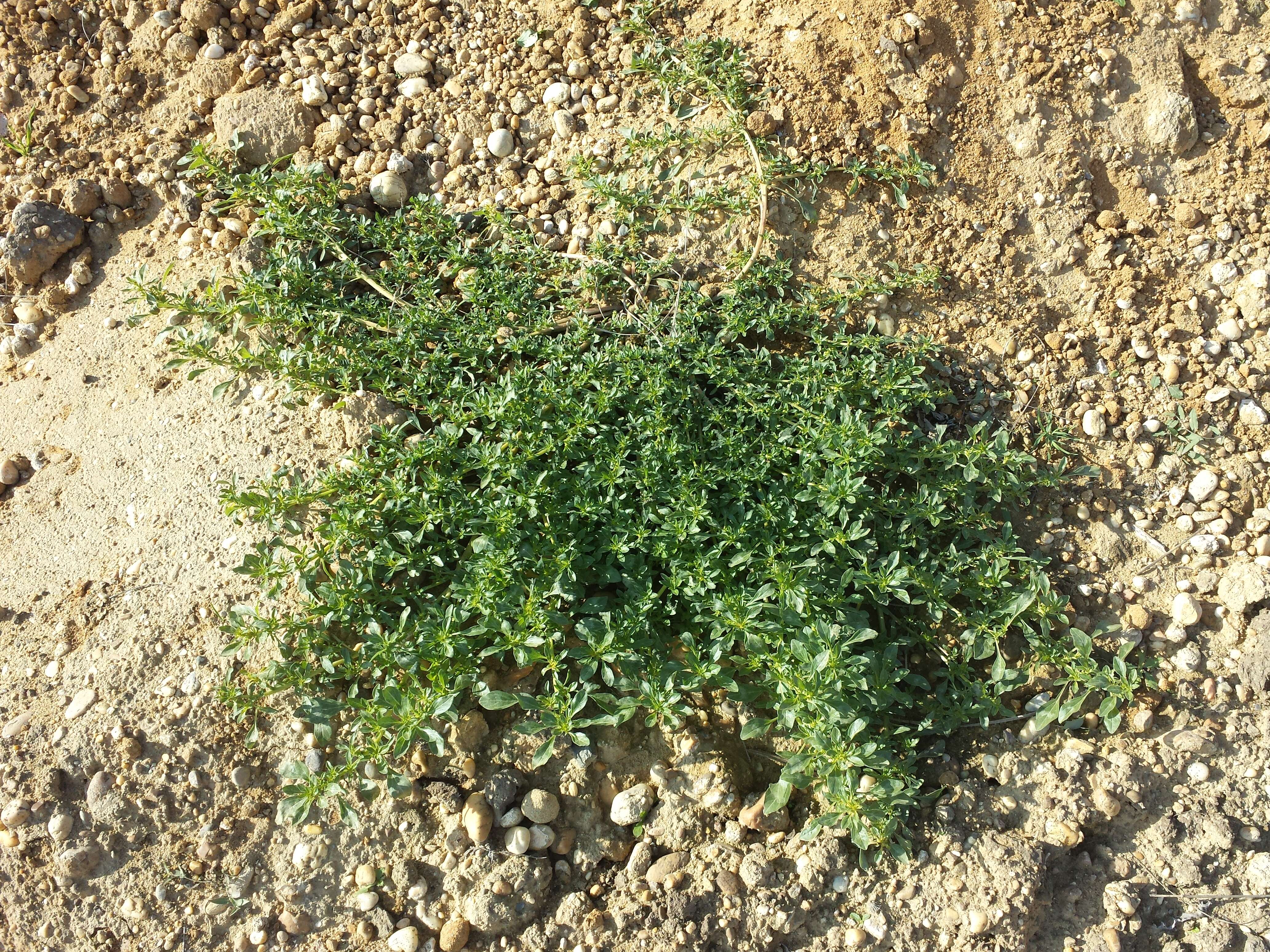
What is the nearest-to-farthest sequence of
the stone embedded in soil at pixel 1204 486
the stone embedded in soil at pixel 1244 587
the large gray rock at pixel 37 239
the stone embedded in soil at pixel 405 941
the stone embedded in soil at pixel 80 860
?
the stone embedded in soil at pixel 405 941 → the stone embedded in soil at pixel 80 860 → the stone embedded in soil at pixel 1244 587 → the stone embedded in soil at pixel 1204 486 → the large gray rock at pixel 37 239

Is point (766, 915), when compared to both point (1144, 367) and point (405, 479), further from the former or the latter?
point (1144, 367)

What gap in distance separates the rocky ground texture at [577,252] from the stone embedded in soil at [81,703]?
1 cm

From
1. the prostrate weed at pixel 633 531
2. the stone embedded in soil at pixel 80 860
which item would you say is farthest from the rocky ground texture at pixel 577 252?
the prostrate weed at pixel 633 531

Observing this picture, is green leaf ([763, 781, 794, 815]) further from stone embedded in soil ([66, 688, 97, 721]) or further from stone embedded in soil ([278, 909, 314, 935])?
stone embedded in soil ([66, 688, 97, 721])

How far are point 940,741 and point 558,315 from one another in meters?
2.03

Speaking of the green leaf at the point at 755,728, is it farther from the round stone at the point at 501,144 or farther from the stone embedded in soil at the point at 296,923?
the round stone at the point at 501,144

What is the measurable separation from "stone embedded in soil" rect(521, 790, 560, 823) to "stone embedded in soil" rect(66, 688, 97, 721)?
1.42m

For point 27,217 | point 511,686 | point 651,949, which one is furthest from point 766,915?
point 27,217

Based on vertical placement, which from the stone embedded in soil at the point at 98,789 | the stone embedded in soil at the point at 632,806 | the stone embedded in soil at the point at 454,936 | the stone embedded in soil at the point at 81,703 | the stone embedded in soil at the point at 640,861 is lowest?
the stone embedded in soil at the point at 640,861

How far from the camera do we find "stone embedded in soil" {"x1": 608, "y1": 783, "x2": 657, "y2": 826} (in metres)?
2.83

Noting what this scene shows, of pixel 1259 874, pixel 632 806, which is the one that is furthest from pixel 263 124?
pixel 1259 874

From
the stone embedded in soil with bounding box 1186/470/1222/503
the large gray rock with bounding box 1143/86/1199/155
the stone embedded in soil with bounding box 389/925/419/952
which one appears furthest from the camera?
the large gray rock with bounding box 1143/86/1199/155

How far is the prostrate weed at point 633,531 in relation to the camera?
9.05ft

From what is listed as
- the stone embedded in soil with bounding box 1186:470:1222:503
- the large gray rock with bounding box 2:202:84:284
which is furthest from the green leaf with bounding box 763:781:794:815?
the large gray rock with bounding box 2:202:84:284
